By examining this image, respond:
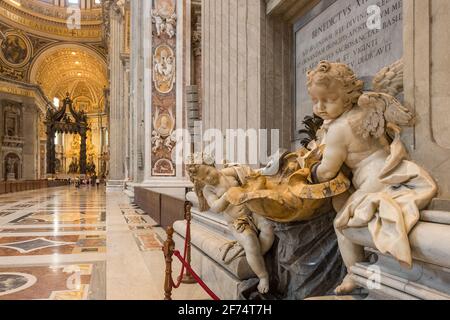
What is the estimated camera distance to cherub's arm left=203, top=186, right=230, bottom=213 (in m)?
2.71

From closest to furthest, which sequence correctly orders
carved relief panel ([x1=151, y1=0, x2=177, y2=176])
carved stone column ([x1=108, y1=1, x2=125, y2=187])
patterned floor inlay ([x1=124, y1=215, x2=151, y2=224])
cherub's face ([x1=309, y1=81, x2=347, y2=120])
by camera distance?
cherub's face ([x1=309, y1=81, x2=347, y2=120]) → patterned floor inlay ([x1=124, y1=215, x2=151, y2=224]) → carved relief panel ([x1=151, y1=0, x2=177, y2=176]) → carved stone column ([x1=108, y1=1, x2=125, y2=187])

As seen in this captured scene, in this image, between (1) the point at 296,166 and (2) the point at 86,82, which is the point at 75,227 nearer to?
(1) the point at 296,166

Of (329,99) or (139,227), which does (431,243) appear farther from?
(139,227)

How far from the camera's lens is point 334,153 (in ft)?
6.65

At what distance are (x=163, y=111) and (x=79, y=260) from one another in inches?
285

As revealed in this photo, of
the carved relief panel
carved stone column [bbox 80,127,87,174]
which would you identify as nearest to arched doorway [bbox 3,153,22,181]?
carved stone column [bbox 80,127,87,174]

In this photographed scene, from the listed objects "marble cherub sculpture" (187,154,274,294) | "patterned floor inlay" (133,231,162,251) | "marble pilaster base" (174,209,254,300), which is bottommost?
"patterned floor inlay" (133,231,162,251)

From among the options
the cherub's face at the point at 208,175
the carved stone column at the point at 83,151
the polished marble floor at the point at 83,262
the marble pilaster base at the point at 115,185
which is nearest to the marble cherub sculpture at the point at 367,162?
the cherub's face at the point at 208,175

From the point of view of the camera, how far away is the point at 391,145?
187 cm

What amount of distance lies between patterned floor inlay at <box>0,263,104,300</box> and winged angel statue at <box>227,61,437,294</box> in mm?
1925

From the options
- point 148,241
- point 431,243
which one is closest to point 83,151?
point 148,241

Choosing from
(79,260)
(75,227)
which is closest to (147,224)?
(75,227)

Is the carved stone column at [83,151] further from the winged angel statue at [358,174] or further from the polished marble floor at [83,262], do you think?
the winged angel statue at [358,174]

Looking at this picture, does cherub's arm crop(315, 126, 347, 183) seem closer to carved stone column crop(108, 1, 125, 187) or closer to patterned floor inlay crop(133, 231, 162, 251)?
patterned floor inlay crop(133, 231, 162, 251)
